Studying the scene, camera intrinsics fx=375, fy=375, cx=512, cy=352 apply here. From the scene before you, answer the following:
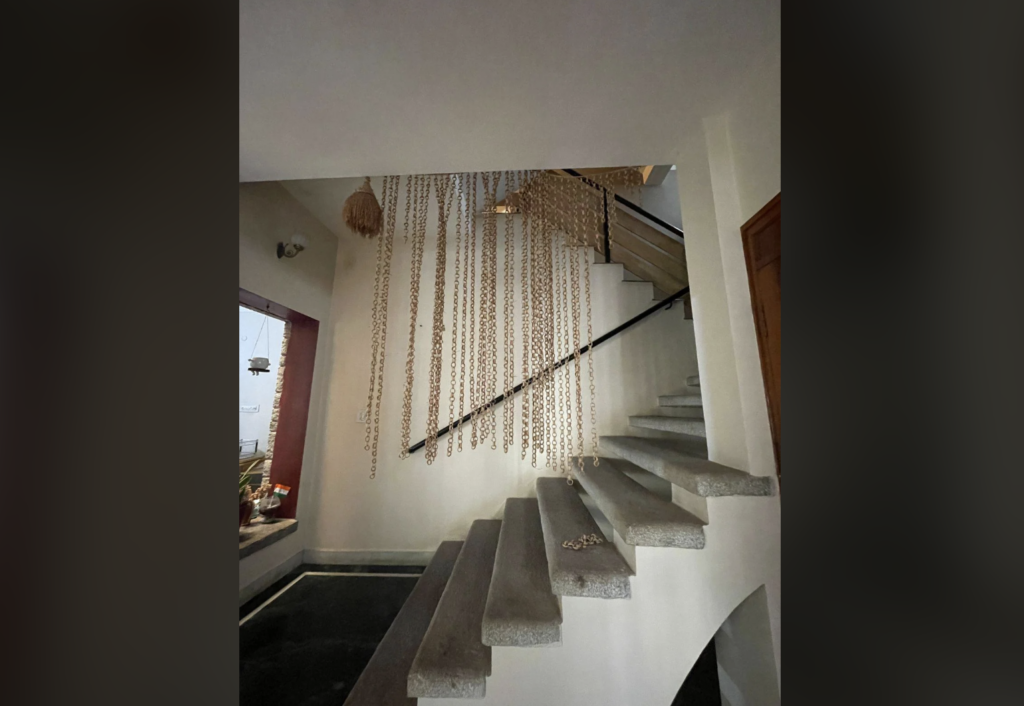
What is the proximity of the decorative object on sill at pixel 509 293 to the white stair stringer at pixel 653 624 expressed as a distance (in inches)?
25.4

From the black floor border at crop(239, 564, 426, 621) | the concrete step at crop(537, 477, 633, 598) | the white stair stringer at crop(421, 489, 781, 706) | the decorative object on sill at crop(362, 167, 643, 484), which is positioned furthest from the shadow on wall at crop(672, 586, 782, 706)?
the black floor border at crop(239, 564, 426, 621)

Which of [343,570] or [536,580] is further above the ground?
[536,580]

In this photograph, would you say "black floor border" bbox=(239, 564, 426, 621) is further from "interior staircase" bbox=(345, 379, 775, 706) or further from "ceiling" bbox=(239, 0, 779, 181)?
"ceiling" bbox=(239, 0, 779, 181)

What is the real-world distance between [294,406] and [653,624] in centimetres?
205

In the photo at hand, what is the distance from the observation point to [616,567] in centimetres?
107

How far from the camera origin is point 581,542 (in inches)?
48.8

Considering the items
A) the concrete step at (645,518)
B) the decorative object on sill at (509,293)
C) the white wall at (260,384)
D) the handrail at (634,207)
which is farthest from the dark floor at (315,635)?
the handrail at (634,207)

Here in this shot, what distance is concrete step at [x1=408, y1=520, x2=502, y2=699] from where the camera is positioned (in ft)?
3.28

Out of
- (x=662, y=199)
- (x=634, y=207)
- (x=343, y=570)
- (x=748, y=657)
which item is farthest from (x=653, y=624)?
(x=662, y=199)

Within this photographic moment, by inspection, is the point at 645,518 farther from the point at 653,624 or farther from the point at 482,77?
the point at 482,77
